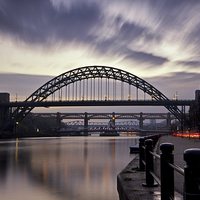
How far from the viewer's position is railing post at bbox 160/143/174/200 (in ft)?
12.4

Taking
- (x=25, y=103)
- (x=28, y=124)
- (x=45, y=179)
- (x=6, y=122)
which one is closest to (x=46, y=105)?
(x=25, y=103)

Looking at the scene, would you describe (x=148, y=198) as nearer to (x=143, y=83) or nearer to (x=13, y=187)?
(x=13, y=187)

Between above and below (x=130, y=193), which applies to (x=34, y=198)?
below

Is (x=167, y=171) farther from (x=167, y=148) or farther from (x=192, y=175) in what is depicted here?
(x=192, y=175)

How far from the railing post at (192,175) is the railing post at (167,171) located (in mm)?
1166

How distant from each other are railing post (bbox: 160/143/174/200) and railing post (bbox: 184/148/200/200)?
1.17 metres

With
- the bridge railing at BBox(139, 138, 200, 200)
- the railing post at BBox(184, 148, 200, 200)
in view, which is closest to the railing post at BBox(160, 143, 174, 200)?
the bridge railing at BBox(139, 138, 200, 200)

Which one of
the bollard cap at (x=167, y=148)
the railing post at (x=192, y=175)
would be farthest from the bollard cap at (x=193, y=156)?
the bollard cap at (x=167, y=148)

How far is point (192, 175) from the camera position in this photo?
8.41 feet

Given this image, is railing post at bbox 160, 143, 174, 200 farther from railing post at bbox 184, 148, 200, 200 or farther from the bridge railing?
railing post at bbox 184, 148, 200, 200

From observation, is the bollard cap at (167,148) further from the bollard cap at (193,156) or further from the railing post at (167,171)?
the bollard cap at (193,156)

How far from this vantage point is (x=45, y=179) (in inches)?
565

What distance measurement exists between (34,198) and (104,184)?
12.3 ft

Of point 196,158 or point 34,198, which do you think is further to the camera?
point 34,198
